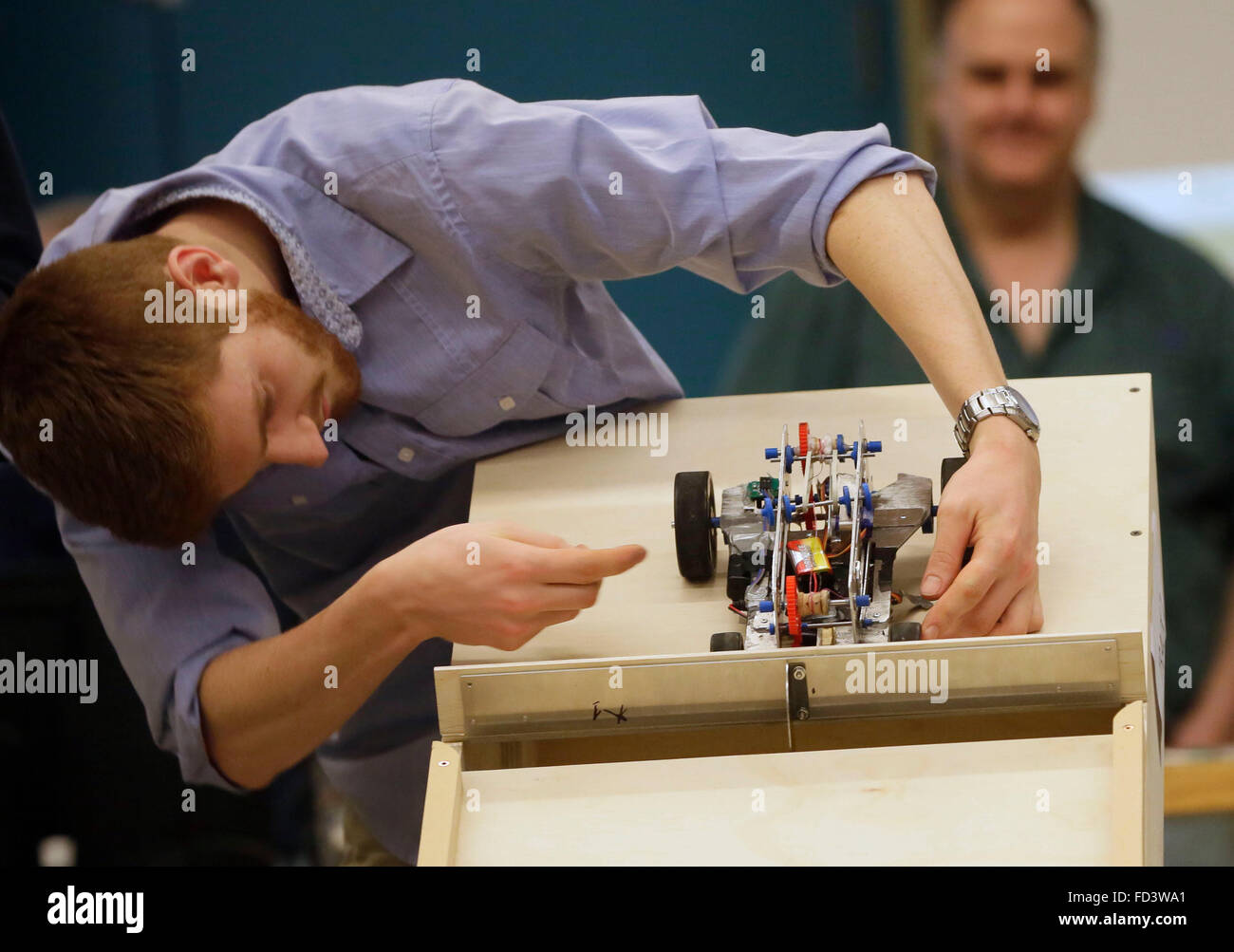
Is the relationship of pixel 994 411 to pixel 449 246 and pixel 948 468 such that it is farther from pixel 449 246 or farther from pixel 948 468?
pixel 449 246

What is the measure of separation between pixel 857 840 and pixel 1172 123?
1.74m

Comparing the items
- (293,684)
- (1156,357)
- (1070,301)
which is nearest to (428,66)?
(1070,301)

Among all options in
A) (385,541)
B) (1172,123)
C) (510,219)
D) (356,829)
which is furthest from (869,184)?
(1172,123)

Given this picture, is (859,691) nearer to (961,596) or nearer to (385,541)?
(961,596)

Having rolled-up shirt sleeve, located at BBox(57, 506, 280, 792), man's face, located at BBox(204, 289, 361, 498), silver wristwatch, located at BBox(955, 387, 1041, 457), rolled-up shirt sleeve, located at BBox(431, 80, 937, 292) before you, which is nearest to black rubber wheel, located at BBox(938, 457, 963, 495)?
silver wristwatch, located at BBox(955, 387, 1041, 457)

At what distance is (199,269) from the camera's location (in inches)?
52.4

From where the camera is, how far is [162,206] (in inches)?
Result: 56.5

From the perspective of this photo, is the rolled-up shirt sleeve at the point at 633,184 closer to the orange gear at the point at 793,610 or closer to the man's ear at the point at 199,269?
the man's ear at the point at 199,269

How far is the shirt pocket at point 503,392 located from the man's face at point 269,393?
5.2 inches

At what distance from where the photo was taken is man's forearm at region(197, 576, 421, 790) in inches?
50.4

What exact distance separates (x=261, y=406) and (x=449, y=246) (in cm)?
24

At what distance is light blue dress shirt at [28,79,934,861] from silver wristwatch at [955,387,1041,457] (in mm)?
232

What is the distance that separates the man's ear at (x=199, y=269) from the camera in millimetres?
1306

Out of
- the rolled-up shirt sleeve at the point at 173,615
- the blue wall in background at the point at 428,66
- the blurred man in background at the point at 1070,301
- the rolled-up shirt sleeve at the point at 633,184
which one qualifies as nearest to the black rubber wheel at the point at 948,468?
the rolled-up shirt sleeve at the point at 633,184
